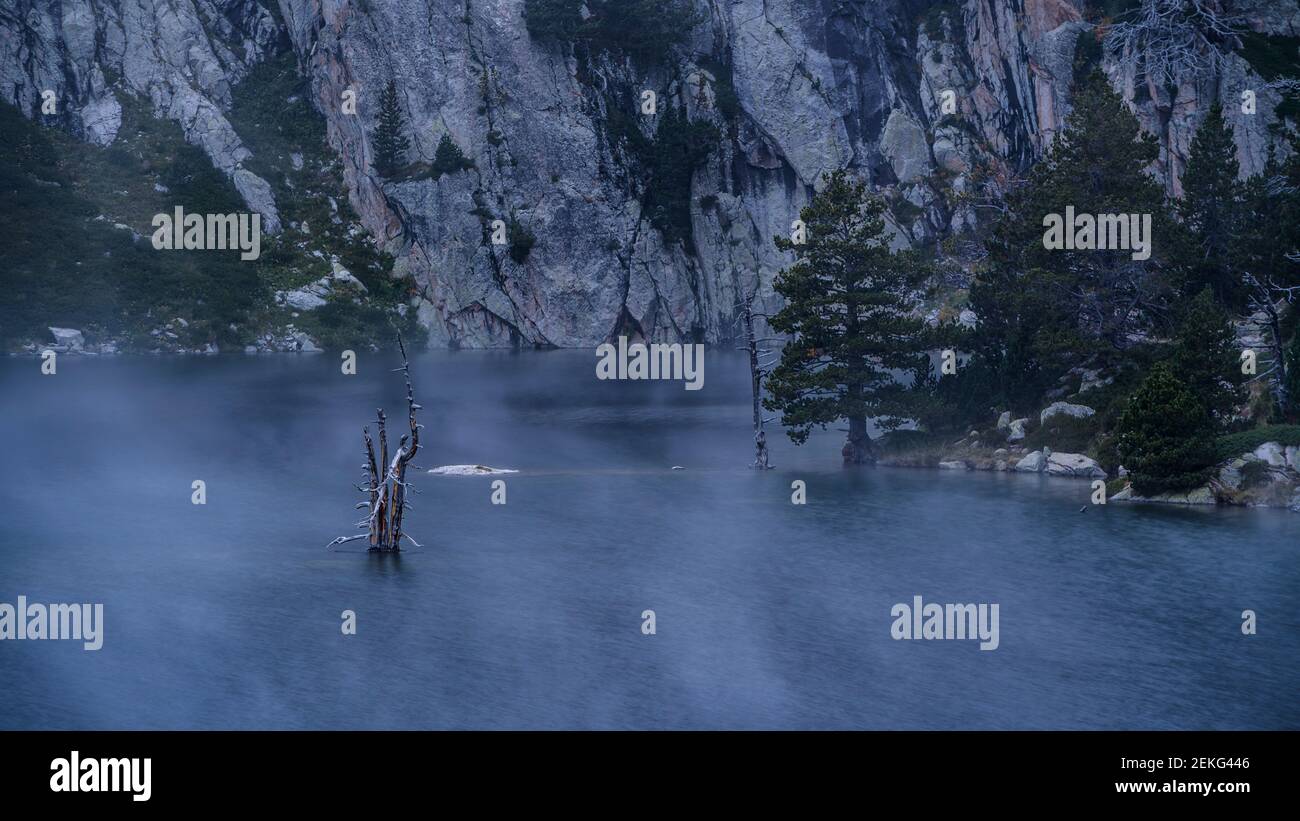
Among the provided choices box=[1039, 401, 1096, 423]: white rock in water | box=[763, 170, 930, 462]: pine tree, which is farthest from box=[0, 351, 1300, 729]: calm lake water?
box=[1039, 401, 1096, 423]: white rock in water

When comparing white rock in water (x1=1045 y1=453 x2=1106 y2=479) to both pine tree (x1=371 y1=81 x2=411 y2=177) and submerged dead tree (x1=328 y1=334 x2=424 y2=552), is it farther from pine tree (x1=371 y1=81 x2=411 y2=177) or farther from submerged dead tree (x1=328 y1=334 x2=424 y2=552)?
pine tree (x1=371 y1=81 x2=411 y2=177)

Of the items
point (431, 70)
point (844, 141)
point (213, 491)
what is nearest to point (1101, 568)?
point (213, 491)

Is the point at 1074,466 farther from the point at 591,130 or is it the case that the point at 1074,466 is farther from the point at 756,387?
the point at 591,130

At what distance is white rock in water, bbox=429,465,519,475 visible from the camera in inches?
2672

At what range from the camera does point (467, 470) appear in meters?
68.4

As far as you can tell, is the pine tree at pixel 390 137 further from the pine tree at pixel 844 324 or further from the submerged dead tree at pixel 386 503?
the submerged dead tree at pixel 386 503

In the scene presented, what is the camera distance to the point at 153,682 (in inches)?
1476

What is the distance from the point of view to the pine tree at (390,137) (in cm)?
14431

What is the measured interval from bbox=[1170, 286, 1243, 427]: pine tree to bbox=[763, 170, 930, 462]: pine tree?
12193 mm

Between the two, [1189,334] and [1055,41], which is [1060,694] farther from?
[1055,41]

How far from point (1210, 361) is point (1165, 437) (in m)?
3.69

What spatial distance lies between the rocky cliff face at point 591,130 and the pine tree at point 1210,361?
287 ft

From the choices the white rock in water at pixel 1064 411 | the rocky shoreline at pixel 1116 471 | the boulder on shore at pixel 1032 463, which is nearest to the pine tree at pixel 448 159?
the rocky shoreline at pixel 1116 471

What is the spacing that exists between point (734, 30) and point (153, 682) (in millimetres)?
122584
